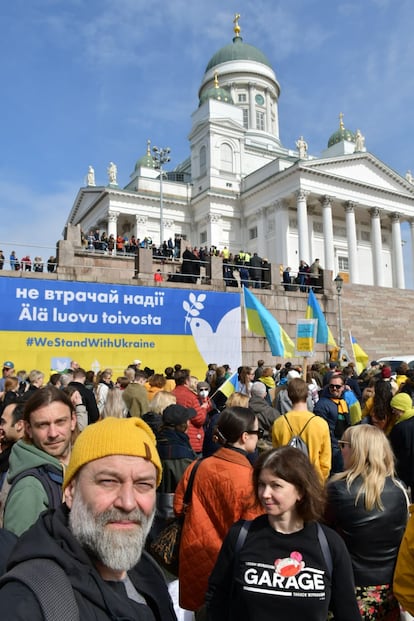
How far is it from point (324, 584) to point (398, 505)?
0.87 metres

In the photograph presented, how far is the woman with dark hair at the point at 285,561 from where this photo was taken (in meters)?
2.16

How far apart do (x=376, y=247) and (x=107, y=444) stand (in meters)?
48.4

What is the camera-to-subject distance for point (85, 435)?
1.63 meters

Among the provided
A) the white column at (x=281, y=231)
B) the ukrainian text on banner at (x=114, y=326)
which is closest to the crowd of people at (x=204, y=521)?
the ukrainian text on banner at (x=114, y=326)

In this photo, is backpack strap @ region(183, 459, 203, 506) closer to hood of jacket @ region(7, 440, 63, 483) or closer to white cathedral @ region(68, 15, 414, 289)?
hood of jacket @ region(7, 440, 63, 483)

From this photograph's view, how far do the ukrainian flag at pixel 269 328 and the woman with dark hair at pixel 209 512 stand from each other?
7715mm

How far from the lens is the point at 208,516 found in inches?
120

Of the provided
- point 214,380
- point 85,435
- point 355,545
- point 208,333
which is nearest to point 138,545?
point 85,435

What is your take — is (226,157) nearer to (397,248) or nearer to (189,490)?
(397,248)

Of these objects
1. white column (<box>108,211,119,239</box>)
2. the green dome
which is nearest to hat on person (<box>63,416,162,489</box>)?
white column (<box>108,211,119,239</box>)

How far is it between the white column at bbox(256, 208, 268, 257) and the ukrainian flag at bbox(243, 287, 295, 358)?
120 feet

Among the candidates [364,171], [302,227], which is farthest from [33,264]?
[364,171]

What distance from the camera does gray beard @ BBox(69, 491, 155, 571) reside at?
1477 mm

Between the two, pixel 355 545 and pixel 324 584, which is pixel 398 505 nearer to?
pixel 355 545
